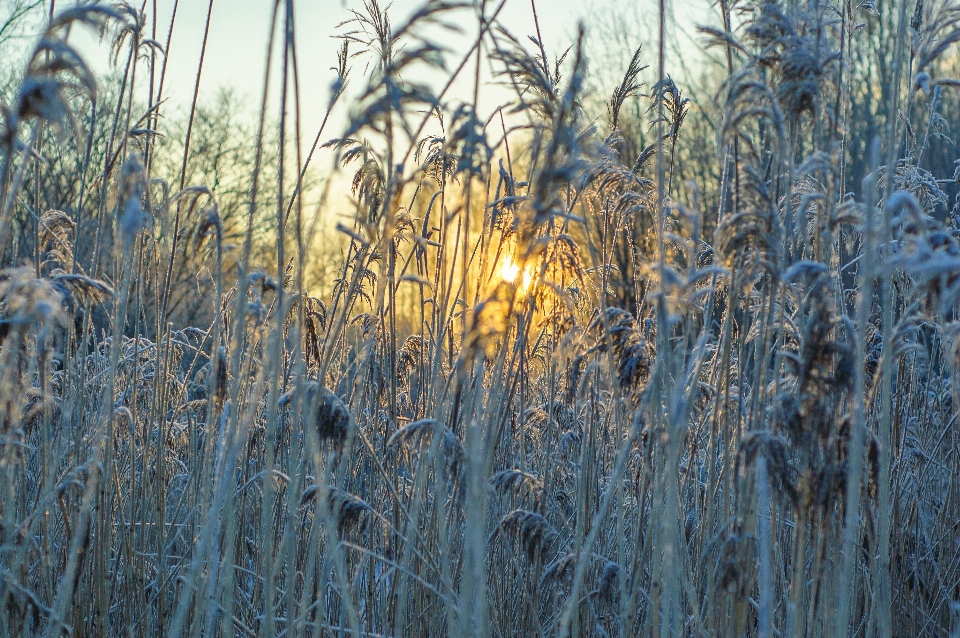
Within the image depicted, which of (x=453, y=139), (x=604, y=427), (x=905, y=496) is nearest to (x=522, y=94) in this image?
(x=453, y=139)

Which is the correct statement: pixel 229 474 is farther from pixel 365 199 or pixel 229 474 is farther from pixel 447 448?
pixel 365 199

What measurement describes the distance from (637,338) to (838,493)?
547 mm

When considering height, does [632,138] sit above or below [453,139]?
above

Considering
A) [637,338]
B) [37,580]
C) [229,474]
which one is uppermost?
[637,338]

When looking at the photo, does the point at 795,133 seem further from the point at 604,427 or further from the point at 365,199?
the point at 604,427

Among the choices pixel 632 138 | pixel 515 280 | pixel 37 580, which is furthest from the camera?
pixel 632 138

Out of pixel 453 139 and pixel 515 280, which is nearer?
pixel 453 139

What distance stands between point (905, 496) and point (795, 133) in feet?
5.90

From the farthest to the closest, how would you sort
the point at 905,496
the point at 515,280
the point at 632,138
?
1. the point at 632,138
2. the point at 905,496
3. the point at 515,280

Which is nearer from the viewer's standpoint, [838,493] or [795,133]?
[838,493]

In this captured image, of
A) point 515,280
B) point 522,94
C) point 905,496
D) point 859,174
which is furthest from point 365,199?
point 859,174

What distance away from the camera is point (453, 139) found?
1.57 metres

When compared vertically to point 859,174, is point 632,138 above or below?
above

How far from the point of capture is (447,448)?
5.97 ft
